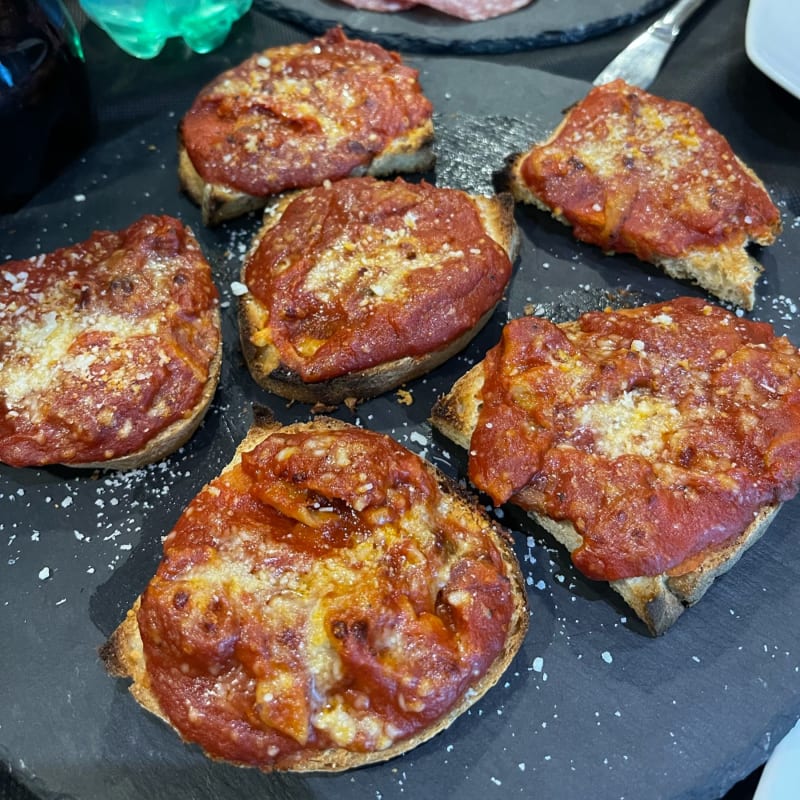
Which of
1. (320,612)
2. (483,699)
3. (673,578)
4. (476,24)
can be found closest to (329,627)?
(320,612)

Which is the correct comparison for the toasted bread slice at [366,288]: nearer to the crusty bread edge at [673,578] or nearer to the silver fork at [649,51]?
the crusty bread edge at [673,578]

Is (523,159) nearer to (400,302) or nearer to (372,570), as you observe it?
(400,302)

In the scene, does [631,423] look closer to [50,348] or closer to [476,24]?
[50,348]

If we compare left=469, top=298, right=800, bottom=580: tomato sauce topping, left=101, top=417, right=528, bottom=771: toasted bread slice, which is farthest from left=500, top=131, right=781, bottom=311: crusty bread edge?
left=101, top=417, right=528, bottom=771: toasted bread slice

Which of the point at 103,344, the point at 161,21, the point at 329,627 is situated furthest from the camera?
the point at 161,21

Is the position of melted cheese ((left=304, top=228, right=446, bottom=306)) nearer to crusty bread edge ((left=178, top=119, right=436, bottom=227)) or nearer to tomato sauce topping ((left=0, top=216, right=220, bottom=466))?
tomato sauce topping ((left=0, top=216, right=220, bottom=466))
